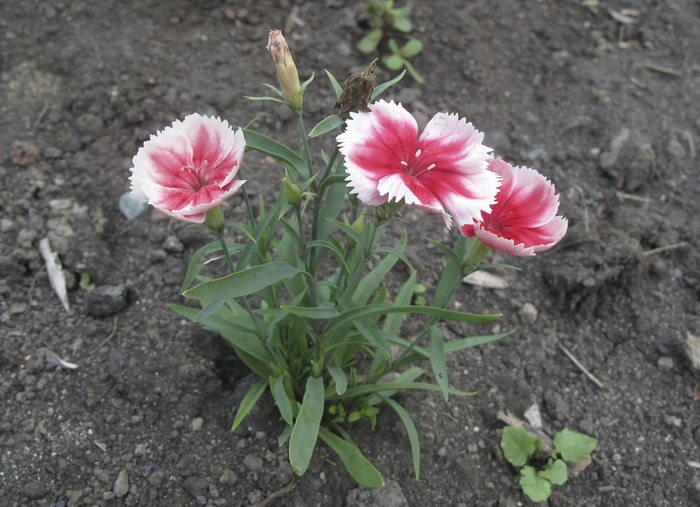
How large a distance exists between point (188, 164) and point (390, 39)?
2.39 meters

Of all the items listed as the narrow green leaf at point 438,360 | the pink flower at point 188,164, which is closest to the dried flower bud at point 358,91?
the pink flower at point 188,164

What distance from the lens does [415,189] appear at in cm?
148

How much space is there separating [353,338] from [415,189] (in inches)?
32.6

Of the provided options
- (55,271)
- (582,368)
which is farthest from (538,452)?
(55,271)

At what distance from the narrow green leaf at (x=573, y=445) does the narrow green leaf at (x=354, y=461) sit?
721mm

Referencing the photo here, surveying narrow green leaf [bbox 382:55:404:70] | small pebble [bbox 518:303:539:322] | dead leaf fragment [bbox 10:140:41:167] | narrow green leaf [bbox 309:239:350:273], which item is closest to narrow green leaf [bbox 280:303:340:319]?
narrow green leaf [bbox 309:239:350:273]

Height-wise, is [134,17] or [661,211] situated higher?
[134,17]

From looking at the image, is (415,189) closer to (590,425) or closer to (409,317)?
(409,317)

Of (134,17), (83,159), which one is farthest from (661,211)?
(134,17)

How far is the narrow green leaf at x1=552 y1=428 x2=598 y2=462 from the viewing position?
2.31 metres

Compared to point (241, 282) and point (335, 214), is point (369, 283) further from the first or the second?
point (241, 282)

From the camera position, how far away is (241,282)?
170 centimetres

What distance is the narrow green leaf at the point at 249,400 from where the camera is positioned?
82.4 inches

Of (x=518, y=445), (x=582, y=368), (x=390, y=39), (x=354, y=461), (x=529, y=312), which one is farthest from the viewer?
(x=390, y=39)
